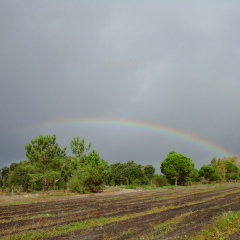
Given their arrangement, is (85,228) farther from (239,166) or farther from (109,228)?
(239,166)

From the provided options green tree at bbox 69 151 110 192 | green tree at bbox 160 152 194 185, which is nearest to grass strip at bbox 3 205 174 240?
green tree at bbox 69 151 110 192

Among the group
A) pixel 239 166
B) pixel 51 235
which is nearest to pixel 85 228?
pixel 51 235

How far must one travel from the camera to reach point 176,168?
114188mm

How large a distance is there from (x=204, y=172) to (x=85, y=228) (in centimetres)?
12842

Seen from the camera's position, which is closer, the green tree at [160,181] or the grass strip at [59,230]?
the grass strip at [59,230]

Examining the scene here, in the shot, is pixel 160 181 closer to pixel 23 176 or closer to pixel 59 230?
pixel 23 176

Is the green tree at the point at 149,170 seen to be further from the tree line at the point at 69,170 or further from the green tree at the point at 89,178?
the green tree at the point at 89,178

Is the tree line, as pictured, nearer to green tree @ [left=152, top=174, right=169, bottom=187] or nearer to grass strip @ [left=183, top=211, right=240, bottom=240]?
green tree @ [left=152, top=174, right=169, bottom=187]

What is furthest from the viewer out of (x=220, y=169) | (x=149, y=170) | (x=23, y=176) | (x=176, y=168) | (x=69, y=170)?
(x=149, y=170)

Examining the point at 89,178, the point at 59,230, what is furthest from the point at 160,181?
the point at 59,230

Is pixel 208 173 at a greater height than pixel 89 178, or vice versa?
pixel 208 173

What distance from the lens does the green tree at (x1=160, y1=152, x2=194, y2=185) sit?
114 m

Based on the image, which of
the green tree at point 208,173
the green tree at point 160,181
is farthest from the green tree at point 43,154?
the green tree at point 208,173

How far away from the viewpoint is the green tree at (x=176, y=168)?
113500mm
